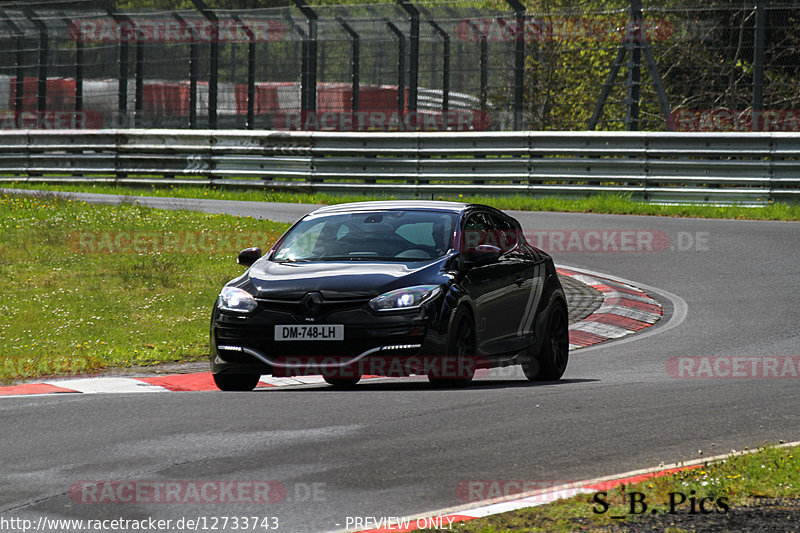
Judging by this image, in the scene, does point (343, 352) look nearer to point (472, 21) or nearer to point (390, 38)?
point (472, 21)

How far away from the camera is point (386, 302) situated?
8.84 meters

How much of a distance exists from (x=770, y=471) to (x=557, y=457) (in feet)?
3.78

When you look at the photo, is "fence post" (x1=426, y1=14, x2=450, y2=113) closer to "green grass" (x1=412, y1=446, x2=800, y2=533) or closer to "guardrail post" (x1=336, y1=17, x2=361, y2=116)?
"guardrail post" (x1=336, y1=17, x2=361, y2=116)

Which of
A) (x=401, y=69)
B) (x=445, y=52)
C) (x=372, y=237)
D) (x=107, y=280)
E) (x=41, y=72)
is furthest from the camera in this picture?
(x=41, y=72)

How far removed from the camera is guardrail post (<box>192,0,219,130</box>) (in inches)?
1055

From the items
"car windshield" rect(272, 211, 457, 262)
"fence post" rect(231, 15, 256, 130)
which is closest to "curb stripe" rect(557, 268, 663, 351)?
"car windshield" rect(272, 211, 457, 262)

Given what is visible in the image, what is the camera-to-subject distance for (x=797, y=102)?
22141 mm

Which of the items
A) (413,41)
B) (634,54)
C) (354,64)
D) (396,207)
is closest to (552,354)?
(396,207)

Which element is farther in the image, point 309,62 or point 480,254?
point 309,62

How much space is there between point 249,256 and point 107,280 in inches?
237

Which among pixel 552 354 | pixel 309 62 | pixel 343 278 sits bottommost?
pixel 552 354

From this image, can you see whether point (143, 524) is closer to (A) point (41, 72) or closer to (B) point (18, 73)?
(A) point (41, 72)

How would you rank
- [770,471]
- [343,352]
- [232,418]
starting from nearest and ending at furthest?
[770,471], [232,418], [343,352]

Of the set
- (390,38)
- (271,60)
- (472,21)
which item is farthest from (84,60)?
(472,21)
